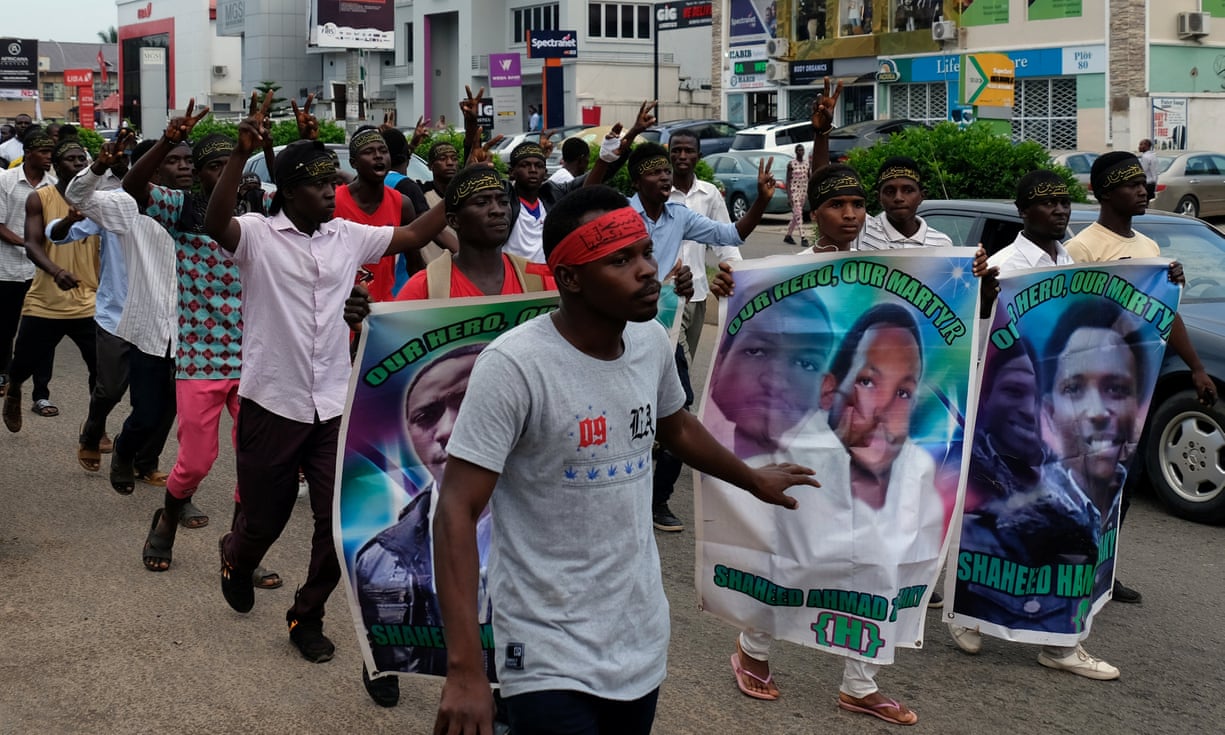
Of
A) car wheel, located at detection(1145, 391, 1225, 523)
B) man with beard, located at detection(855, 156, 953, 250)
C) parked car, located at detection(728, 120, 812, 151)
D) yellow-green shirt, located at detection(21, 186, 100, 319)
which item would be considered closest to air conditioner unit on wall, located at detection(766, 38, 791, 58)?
parked car, located at detection(728, 120, 812, 151)

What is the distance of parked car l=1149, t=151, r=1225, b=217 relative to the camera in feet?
89.6

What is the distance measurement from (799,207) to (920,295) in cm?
1980

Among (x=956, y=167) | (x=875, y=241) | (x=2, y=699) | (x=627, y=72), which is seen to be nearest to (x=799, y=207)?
(x=956, y=167)

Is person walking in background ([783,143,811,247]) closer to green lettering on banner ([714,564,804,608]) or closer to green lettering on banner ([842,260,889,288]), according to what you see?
green lettering on banner ([842,260,889,288])

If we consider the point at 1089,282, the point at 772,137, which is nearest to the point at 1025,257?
the point at 1089,282

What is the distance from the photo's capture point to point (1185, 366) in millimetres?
7715

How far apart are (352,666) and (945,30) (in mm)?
39788

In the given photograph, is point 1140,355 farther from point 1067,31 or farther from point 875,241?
point 1067,31

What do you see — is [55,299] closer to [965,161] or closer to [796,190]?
[965,161]

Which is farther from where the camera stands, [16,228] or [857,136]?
[857,136]

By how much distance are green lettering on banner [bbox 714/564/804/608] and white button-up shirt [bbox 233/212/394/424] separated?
1.54 metres

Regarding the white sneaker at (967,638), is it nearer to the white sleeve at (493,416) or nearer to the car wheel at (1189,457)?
the car wheel at (1189,457)

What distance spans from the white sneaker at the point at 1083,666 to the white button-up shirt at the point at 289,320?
2.82 meters

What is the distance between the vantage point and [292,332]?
533 cm
